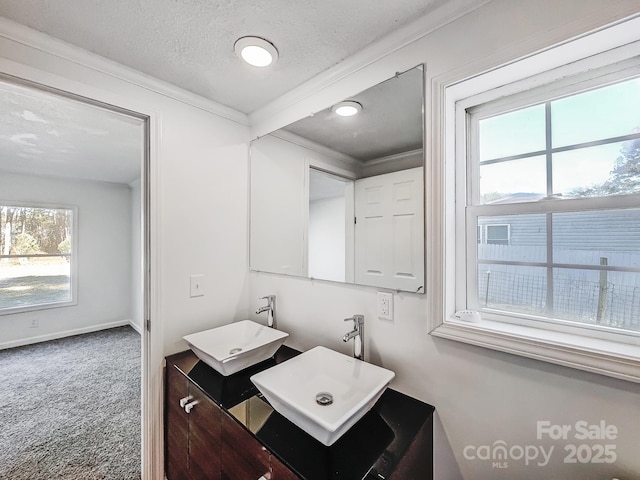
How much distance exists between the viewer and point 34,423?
2158 millimetres

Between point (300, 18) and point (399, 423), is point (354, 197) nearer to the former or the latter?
point (300, 18)

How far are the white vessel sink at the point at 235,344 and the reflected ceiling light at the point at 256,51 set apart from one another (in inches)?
55.3

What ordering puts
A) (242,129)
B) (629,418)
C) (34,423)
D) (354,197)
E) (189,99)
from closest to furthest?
(629,418)
(354,197)
(189,99)
(242,129)
(34,423)

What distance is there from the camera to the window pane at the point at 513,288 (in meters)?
1.04

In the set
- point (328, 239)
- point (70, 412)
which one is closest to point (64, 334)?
point (70, 412)

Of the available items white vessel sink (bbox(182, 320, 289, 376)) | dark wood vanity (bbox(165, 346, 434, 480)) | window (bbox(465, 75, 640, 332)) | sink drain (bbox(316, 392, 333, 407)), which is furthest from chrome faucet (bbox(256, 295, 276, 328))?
window (bbox(465, 75, 640, 332))

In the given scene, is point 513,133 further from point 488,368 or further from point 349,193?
point 488,368

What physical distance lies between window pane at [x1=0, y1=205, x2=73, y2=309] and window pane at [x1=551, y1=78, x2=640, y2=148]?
551cm

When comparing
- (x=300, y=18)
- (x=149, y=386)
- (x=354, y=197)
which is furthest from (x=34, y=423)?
(x=300, y=18)

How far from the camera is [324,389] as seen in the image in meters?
1.17

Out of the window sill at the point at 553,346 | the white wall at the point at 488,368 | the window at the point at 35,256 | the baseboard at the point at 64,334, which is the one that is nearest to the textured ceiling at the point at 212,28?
the white wall at the point at 488,368

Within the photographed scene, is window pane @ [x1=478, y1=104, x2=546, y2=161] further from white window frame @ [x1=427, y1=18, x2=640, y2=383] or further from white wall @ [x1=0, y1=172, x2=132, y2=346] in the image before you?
white wall @ [x1=0, y1=172, x2=132, y2=346]

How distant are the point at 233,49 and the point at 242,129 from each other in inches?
26.4

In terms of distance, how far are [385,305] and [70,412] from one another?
2.87 metres
